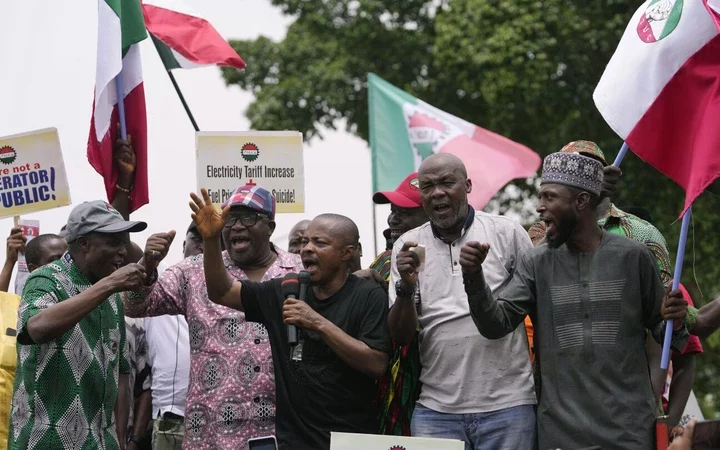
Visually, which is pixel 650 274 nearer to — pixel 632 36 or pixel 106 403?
pixel 632 36

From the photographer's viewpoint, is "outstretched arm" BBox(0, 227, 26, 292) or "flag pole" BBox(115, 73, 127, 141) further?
"outstretched arm" BBox(0, 227, 26, 292)

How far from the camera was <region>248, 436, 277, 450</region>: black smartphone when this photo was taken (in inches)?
259

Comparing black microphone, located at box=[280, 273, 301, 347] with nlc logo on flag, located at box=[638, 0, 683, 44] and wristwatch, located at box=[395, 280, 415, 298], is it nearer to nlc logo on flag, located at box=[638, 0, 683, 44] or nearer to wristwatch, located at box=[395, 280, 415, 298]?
wristwatch, located at box=[395, 280, 415, 298]

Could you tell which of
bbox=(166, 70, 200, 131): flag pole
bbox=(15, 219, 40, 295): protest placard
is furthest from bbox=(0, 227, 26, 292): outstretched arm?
bbox=(166, 70, 200, 131): flag pole

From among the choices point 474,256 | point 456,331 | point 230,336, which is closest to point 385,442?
point 456,331

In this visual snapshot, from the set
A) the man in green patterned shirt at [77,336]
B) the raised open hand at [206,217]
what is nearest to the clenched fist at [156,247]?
the man in green patterned shirt at [77,336]

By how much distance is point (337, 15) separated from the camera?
24484mm

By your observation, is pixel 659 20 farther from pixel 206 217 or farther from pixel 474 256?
pixel 206 217

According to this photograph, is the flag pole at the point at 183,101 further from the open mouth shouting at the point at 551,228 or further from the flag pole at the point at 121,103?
the open mouth shouting at the point at 551,228

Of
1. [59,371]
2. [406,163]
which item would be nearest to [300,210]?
[59,371]

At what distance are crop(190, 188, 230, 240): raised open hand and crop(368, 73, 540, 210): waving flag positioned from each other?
7222mm

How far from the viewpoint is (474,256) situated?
600cm

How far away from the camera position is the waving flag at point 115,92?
774cm

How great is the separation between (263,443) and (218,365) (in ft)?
2.00
